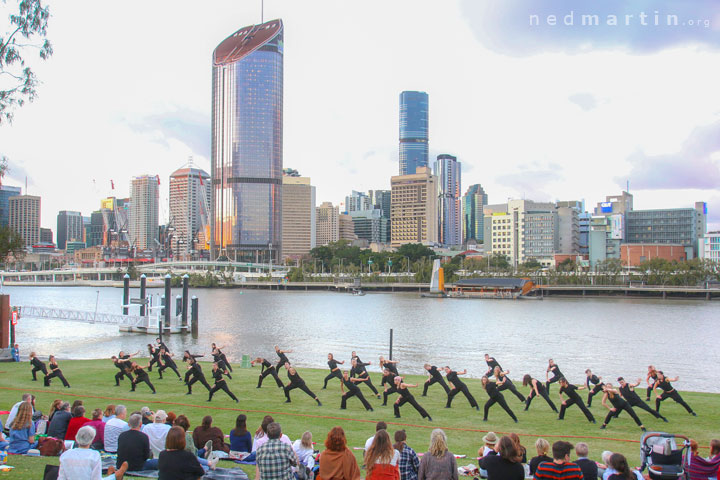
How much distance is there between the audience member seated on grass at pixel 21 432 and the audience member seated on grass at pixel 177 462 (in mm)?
5418

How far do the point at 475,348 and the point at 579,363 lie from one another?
9.38 meters

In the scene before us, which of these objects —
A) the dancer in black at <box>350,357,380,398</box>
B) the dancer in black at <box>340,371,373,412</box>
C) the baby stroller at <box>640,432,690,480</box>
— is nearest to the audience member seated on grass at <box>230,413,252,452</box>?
the dancer in black at <box>340,371,373,412</box>

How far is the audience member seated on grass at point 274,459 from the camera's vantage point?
28.5 ft

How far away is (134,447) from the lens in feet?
32.7

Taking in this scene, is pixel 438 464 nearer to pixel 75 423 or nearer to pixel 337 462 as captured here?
pixel 337 462

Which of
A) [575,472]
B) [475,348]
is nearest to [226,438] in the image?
[575,472]

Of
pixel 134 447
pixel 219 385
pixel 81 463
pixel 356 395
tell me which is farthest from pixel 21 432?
pixel 356 395

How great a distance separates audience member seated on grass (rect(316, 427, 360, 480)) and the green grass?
3492mm

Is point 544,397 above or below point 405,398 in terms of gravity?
below

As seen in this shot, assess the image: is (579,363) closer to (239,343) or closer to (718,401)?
(718,401)

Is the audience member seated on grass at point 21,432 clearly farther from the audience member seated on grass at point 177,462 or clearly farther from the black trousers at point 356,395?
the black trousers at point 356,395

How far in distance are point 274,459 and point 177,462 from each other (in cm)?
138

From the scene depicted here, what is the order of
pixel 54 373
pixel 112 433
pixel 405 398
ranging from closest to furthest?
pixel 112 433, pixel 405 398, pixel 54 373

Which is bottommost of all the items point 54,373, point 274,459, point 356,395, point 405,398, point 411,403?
point 54,373
